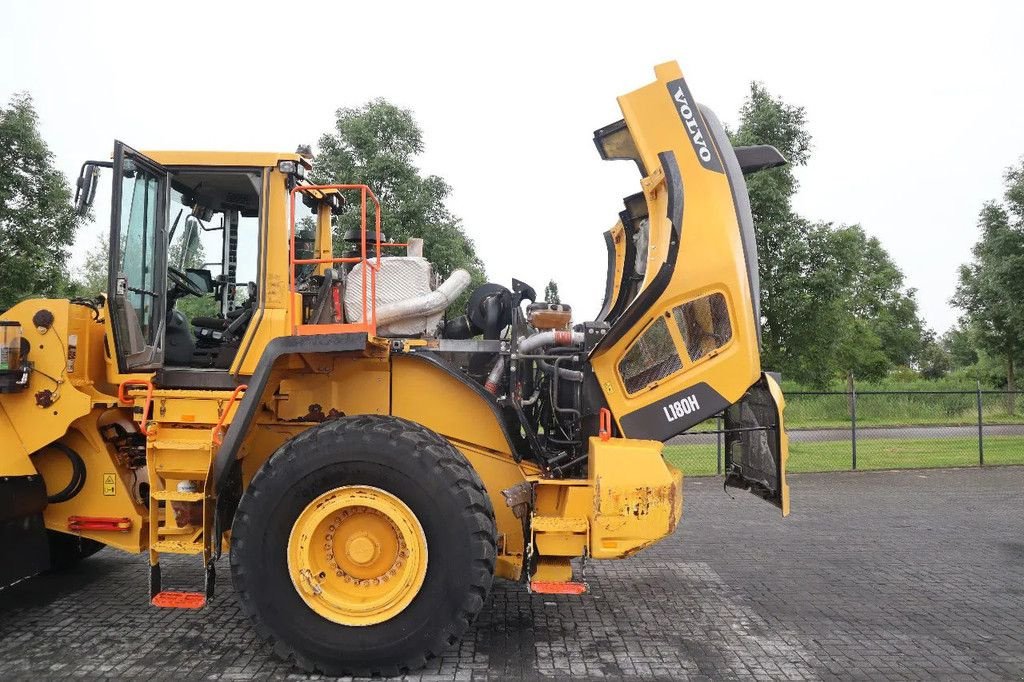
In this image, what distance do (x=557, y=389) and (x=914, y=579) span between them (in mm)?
4000

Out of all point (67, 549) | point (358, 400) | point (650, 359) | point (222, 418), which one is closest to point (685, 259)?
point (650, 359)

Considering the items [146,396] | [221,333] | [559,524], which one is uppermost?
[221,333]

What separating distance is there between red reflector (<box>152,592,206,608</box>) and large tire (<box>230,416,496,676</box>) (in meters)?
0.40

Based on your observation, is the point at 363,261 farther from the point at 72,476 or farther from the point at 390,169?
the point at 390,169

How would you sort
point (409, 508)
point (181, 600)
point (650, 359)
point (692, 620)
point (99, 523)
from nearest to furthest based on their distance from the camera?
1. point (409, 508)
2. point (181, 600)
3. point (650, 359)
4. point (99, 523)
5. point (692, 620)

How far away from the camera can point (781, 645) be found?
16.8 feet

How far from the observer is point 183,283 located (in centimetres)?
564

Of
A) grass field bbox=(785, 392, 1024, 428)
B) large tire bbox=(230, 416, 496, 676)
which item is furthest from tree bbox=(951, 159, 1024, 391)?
large tire bbox=(230, 416, 496, 676)

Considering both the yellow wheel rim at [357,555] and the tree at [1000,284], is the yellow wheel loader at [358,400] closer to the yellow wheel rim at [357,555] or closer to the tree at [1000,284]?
the yellow wheel rim at [357,555]

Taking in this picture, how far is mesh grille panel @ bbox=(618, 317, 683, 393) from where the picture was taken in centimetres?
511

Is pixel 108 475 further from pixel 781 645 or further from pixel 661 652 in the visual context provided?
pixel 781 645

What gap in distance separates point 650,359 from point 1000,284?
16318 mm

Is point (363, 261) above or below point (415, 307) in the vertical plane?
above

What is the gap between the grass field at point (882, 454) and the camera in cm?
1425
